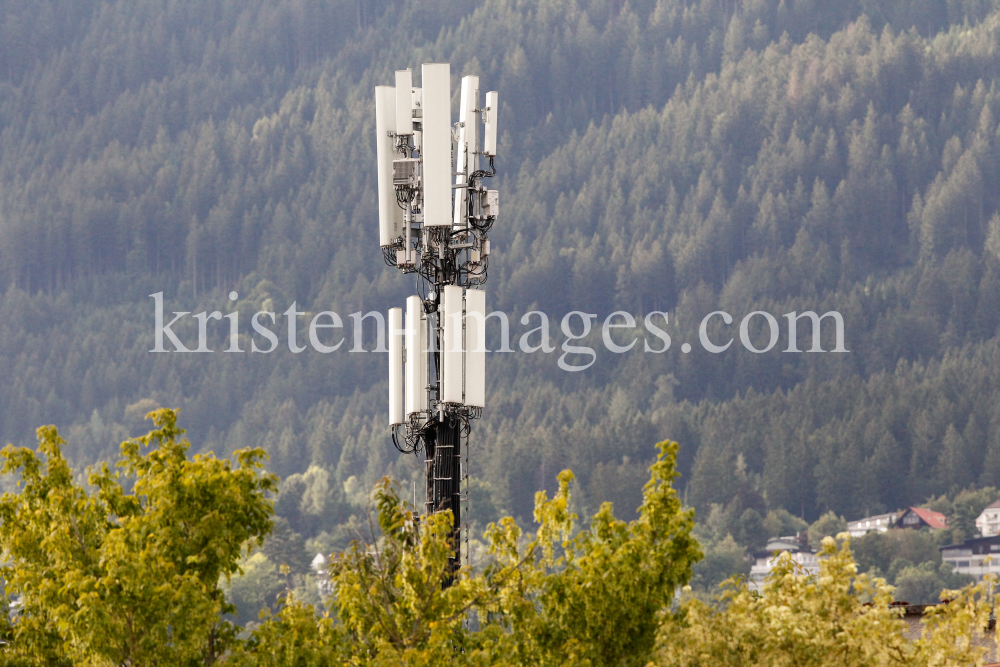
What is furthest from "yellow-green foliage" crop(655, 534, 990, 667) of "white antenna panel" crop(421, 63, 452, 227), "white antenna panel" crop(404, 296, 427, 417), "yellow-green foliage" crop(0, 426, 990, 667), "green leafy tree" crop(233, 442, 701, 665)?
"white antenna panel" crop(421, 63, 452, 227)

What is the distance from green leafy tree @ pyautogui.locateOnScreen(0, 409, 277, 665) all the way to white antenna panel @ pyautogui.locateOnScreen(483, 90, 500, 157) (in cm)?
1481

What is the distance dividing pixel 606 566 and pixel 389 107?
1882 cm

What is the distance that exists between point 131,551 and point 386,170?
16.9 m

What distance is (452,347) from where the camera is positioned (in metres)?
39.5

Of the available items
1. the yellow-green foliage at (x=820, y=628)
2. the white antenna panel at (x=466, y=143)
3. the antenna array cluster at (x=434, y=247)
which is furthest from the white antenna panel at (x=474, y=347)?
the yellow-green foliage at (x=820, y=628)

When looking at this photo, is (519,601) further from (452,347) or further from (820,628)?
(452,347)

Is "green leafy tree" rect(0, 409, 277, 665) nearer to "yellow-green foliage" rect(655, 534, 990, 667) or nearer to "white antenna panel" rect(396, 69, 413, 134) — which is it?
"yellow-green foliage" rect(655, 534, 990, 667)

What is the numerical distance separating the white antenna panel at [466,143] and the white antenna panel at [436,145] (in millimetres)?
1165

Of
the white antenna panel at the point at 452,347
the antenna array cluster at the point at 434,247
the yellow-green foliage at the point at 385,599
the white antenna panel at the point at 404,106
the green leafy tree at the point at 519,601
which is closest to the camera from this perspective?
the yellow-green foliage at the point at 385,599

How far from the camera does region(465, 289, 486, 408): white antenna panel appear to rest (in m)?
39.5

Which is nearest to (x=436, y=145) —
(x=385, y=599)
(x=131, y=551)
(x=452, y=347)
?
(x=452, y=347)

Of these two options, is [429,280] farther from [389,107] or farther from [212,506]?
[212,506]

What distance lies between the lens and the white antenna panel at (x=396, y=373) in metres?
40.8

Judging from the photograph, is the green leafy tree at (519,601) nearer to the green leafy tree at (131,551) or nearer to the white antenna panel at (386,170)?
the green leafy tree at (131,551)
